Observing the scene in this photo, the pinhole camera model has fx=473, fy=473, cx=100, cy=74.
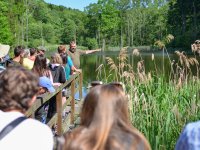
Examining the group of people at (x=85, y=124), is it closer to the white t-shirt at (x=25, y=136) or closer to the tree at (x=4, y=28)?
the white t-shirt at (x=25, y=136)

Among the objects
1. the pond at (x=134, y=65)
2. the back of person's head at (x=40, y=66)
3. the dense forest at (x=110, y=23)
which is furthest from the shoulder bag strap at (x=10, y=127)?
the dense forest at (x=110, y=23)

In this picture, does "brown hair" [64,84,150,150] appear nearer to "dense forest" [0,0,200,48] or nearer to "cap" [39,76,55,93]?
"cap" [39,76,55,93]

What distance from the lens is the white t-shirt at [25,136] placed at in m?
2.19

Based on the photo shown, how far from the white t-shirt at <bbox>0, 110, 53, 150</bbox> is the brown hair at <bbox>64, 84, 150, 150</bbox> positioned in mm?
134

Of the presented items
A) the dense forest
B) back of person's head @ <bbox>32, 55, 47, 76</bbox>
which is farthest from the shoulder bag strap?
the dense forest

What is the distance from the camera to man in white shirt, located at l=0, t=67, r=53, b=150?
2209 millimetres

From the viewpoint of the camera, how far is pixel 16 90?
7.64 ft

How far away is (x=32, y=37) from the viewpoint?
90.6 meters

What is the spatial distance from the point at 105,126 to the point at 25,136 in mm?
391

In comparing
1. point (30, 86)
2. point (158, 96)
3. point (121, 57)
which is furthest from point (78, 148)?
point (121, 57)

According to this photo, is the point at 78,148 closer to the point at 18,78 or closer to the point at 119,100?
the point at 119,100

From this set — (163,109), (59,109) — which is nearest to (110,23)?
(59,109)

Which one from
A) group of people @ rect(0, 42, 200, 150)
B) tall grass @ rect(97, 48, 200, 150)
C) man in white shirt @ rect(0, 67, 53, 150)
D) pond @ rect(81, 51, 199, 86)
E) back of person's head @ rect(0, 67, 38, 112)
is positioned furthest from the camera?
pond @ rect(81, 51, 199, 86)

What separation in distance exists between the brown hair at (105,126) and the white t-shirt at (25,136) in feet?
0.44
